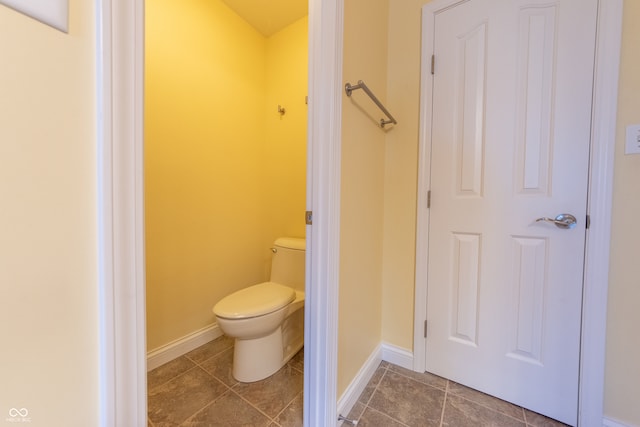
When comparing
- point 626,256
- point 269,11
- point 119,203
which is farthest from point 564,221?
point 269,11

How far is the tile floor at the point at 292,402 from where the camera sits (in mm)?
1073

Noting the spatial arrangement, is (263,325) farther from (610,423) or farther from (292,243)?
(610,423)

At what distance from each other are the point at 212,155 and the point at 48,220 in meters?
1.39

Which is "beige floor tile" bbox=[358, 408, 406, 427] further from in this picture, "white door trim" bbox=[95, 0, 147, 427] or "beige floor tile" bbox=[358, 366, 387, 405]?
"white door trim" bbox=[95, 0, 147, 427]

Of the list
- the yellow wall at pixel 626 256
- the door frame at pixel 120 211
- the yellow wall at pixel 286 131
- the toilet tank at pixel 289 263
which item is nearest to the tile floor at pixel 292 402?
the yellow wall at pixel 626 256

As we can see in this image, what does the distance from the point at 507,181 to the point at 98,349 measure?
1.50 m

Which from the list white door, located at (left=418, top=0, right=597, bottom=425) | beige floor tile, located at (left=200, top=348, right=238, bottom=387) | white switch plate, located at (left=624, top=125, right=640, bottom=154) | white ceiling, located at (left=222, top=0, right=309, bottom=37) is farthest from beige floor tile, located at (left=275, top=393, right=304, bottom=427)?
white ceiling, located at (left=222, top=0, right=309, bottom=37)

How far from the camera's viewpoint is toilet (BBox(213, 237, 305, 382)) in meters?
1.21

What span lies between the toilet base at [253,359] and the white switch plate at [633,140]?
1775 millimetres

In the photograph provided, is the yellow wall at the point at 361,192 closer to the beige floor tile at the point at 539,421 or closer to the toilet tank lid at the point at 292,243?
the toilet tank lid at the point at 292,243

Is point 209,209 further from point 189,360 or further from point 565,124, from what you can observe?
point 565,124

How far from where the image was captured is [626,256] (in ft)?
3.09

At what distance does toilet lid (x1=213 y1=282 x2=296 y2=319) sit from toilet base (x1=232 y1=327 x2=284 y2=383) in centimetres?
20

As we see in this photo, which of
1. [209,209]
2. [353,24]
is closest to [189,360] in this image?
[209,209]
